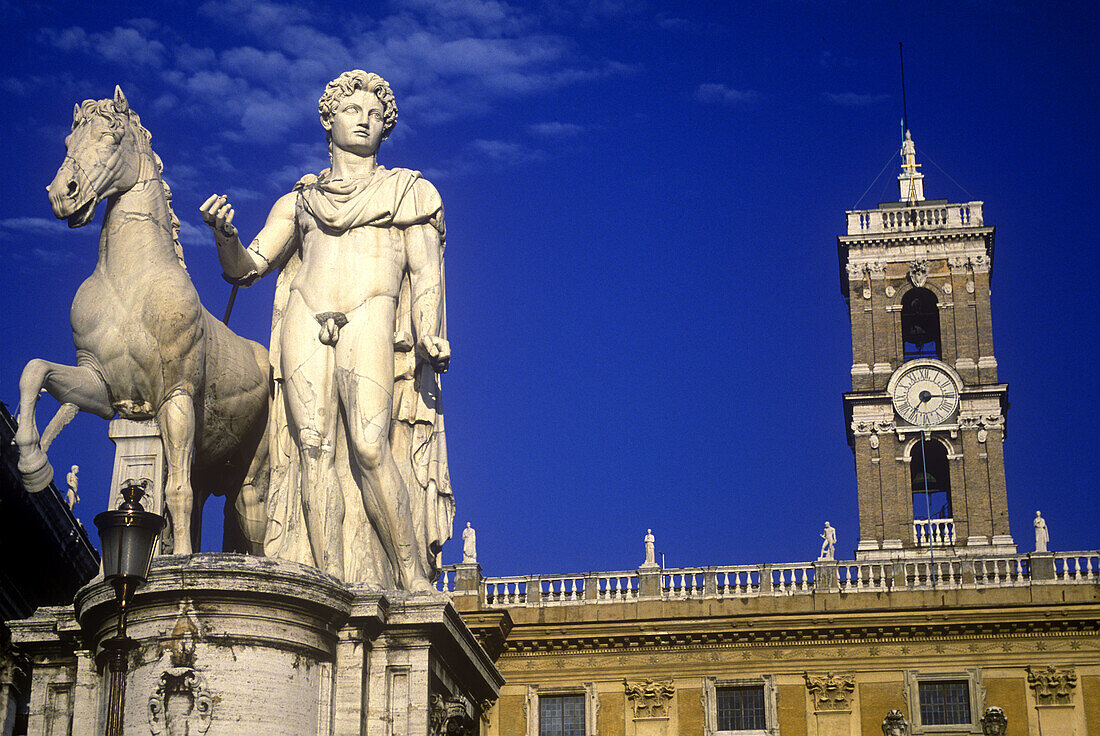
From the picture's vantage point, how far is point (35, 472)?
11836 millimetres

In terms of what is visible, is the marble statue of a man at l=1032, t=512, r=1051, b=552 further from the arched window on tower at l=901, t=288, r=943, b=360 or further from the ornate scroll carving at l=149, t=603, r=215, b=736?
the ornate scroll carving at l=149, t=603, r=215, b=736

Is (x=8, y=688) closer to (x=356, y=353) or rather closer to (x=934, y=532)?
(x=356, y=353)

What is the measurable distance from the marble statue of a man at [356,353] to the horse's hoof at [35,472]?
1703mm

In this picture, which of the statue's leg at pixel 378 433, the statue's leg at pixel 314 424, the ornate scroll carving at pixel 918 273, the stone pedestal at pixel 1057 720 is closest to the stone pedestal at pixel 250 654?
the statue's leg at pixel 378 433

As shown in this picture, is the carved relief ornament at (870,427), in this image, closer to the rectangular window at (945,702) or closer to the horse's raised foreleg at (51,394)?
the rectangular window at (945,702)

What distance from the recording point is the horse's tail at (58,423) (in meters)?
11.9

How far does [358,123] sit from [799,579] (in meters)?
37.2

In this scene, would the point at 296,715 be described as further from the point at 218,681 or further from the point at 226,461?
the point at 226,461

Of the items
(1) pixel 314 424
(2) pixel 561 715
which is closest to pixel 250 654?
(1) pixel 314 424

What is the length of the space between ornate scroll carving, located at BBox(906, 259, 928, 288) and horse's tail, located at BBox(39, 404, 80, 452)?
176 ft

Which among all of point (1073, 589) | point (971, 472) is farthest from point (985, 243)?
point (1073, 589)

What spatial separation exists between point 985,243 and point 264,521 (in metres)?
53.6

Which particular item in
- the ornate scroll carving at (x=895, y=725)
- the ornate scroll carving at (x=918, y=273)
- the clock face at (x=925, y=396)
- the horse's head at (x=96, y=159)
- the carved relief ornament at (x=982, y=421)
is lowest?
the horse's head at (x=96, y=159)

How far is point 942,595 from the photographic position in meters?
47.1
